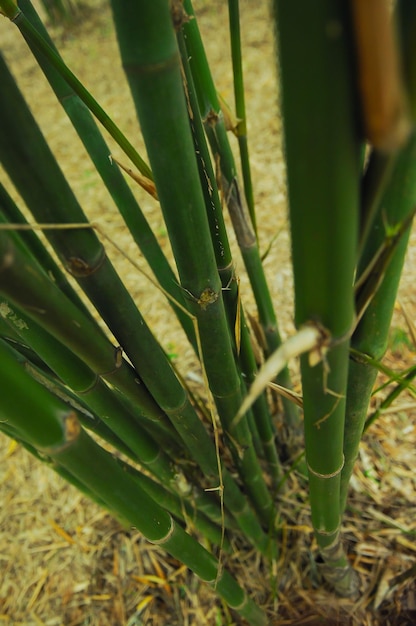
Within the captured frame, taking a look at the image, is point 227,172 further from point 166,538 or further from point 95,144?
point 166,538

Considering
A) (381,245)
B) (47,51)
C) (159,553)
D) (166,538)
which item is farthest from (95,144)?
(159,553)

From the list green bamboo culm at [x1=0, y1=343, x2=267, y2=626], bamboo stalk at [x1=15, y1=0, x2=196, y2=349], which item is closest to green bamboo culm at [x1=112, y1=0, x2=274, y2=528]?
bamboo stalk at [x1=15, y1=0, x2=196, y2=349]

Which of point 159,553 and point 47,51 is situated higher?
point 47,51

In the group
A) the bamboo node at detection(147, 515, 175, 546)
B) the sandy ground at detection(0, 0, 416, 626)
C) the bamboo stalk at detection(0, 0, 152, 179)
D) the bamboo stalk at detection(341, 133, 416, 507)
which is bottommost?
the sandy ground at detection(0, 0, 416, 626)

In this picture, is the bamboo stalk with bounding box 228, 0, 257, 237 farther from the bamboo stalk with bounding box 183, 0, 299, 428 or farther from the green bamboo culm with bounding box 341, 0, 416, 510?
the green bamboo culm with bounding box 341, 0, 416, 510

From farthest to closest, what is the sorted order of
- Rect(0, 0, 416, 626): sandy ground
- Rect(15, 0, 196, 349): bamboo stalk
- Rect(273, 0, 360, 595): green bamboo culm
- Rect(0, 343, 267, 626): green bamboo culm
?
Rect(0, 0, 416, 626): sandy ground → Rect(15, 0, 196, 349): bamboo stalk → Rect(0, 343, 267, 626): green bamboo culm → Rect(273, 0, 360, 595): green bamboo culm

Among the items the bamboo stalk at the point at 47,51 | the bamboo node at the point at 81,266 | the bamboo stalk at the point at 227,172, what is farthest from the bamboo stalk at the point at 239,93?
the bamboo node at the point at 81,266

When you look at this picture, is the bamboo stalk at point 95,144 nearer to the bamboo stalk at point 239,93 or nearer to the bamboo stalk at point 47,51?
the bamboo stalk at point 47,51
